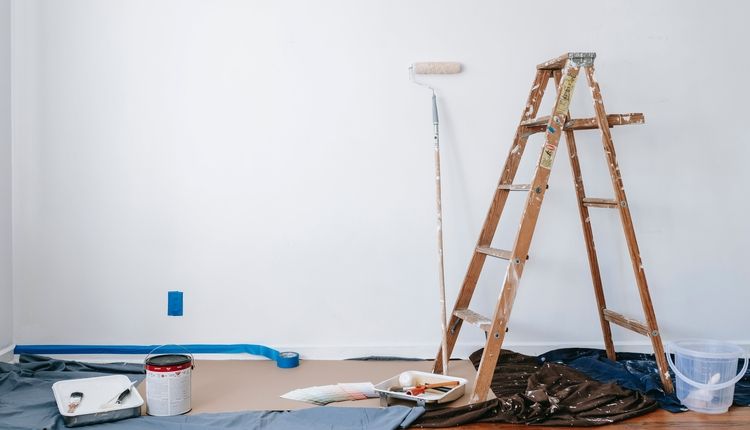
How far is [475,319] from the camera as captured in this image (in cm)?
276

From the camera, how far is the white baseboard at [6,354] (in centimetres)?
316

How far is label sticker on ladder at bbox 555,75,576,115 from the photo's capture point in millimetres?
2650

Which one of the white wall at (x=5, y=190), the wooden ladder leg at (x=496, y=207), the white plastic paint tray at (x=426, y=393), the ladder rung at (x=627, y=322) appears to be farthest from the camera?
the white wall at (x=5, y=190)

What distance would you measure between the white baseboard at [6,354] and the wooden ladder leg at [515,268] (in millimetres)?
2279

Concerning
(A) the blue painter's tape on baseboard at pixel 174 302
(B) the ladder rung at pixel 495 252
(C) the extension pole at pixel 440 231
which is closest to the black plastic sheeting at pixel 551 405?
(C) the extension pole at pixel 440 231

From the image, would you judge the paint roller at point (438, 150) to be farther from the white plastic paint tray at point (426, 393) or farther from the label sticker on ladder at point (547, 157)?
the label sticker on ladder at point (547, 157)

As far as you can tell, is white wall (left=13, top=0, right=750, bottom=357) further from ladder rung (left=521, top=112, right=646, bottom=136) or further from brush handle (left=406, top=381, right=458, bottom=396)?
brush handle (left=406, top=381, right=458, bottom=396)

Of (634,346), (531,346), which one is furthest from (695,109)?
(531,346)

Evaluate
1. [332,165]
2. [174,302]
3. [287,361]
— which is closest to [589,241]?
[332,165]

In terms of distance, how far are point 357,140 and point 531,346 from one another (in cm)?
138

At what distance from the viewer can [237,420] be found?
243cm

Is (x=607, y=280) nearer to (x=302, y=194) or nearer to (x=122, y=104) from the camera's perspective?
(x=302, y=194)

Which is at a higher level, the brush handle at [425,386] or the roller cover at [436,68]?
the roller cover at [436,68]

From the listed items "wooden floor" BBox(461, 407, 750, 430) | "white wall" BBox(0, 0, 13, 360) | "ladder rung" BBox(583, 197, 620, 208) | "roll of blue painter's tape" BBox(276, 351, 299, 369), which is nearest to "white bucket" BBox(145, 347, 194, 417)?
"roll of blue painter's tape" BBox(276, 351, 299, 369)
